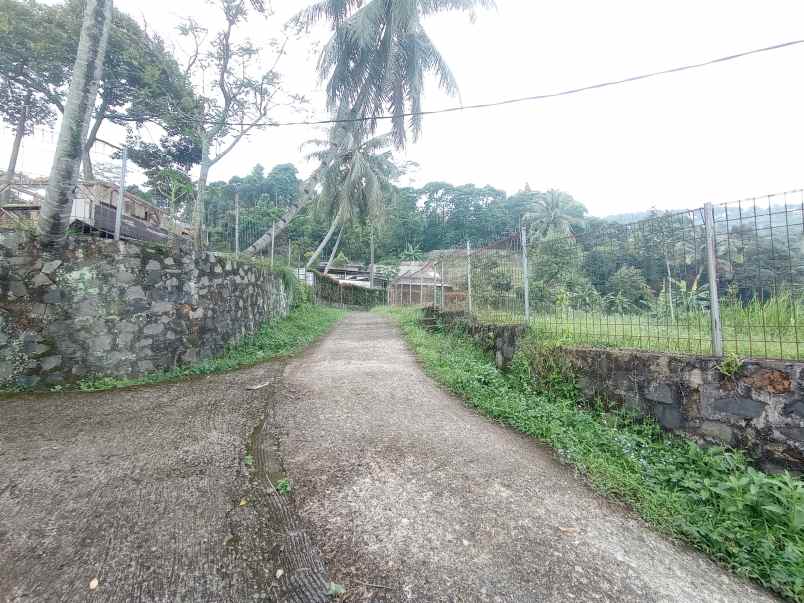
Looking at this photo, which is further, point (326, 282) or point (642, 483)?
point (326, 282)

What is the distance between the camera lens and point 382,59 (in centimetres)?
1162

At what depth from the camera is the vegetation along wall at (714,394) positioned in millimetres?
2343

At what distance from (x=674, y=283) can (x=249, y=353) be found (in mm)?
5852

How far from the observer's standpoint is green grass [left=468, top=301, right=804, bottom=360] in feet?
8.84

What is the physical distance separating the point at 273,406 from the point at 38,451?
1629 millimetres

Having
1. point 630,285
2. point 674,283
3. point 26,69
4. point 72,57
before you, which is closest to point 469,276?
point 630,285

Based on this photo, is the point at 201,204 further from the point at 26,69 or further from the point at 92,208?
the point at 26,69

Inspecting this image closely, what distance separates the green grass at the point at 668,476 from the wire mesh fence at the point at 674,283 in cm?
70

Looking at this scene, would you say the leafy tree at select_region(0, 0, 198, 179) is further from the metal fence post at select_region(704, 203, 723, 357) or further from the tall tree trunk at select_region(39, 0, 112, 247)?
the metal fence post at select_region(704, 203, 723, 357)

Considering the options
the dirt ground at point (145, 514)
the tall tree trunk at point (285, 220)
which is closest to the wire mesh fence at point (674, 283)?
the dirt ground at point (145, 514)

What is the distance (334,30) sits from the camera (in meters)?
11.7

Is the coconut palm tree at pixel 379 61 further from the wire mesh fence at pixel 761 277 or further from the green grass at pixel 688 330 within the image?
the wire mesh fence at pixel 761 277

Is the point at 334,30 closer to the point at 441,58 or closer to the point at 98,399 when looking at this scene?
the point at 441,58

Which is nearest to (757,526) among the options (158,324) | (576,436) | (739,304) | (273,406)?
(576,436)
